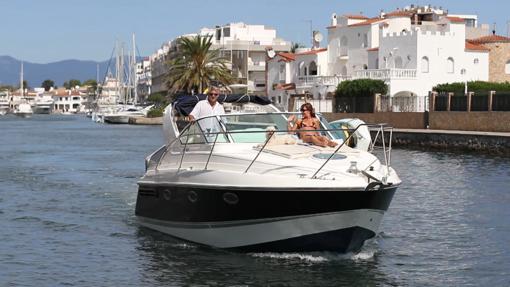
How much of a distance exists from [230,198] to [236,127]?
219 centimetres

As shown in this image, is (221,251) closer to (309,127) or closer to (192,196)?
(192,196)

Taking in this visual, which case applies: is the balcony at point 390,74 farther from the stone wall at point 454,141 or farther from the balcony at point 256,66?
the balcony at point 256,66

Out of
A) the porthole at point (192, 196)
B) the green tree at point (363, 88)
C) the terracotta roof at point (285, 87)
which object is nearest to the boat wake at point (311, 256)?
the porthole at point (192, 196)

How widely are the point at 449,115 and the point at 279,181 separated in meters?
40.4

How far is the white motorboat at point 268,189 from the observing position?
43.7ft

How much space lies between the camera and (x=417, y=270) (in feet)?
46.9

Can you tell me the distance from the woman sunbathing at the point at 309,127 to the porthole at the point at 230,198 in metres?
1.70

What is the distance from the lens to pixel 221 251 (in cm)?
1507

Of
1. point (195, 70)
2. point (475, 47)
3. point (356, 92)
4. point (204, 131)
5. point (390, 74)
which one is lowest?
point (204, 131)

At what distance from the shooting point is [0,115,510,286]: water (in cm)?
1368

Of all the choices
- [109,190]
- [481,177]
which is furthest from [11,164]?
[481,177]

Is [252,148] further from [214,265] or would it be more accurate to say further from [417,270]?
[417,270]

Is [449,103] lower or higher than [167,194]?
higher

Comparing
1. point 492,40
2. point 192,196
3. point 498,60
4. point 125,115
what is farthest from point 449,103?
point 125,115
